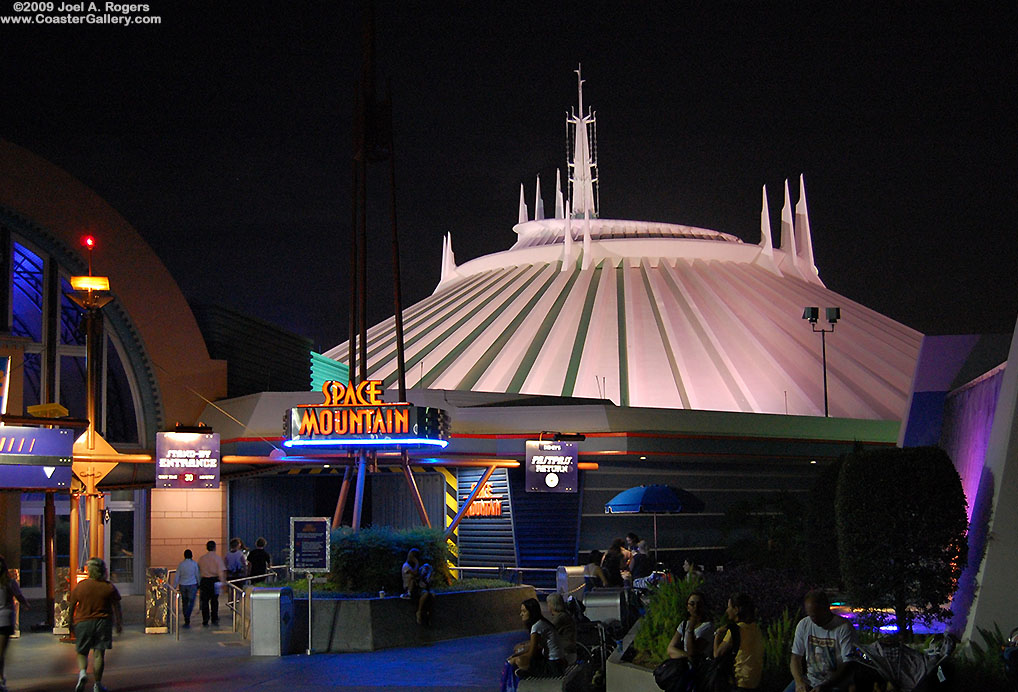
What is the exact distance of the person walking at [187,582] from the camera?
818 inches

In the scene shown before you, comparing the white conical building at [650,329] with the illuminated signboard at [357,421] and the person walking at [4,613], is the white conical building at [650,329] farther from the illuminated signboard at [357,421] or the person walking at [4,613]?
the person walking at [4,613]

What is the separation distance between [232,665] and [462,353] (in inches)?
815

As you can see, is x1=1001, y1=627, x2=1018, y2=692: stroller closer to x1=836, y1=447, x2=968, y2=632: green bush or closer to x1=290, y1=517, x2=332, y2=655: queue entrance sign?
x1=836, y1=447, x2=968, y2=632: green bush

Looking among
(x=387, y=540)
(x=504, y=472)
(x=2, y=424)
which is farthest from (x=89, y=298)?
(x=504, y=472)

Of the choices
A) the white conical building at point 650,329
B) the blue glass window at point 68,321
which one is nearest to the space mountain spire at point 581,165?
the white conical building at point 650,329

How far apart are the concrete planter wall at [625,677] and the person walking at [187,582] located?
33.6 feet

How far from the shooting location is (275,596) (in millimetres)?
16641

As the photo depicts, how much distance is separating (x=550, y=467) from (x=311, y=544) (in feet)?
29.0

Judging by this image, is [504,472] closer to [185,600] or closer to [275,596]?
[185,600]

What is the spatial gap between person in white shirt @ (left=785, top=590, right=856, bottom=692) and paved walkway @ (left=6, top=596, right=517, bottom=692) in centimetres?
531

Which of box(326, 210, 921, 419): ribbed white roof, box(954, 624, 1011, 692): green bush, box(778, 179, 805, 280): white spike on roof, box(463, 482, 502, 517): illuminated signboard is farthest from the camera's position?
box(778, 179, 805, 280): white spike on roof

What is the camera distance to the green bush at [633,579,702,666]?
12.1 m

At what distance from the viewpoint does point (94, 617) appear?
1295cm

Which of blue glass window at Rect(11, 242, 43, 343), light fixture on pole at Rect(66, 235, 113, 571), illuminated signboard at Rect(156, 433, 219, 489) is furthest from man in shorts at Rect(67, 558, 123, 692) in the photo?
blue glass window at Rect(11, 242, 43, 343)
